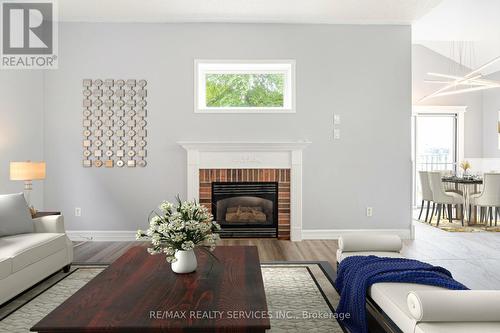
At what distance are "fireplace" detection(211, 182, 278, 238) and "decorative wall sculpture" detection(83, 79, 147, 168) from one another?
4.01 feet

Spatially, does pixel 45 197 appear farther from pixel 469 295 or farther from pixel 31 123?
pixel 469 295

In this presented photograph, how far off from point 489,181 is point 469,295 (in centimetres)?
515

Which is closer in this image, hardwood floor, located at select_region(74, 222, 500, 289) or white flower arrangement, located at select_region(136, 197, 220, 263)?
white flower arrangement, located at select_region(136, 197, 220, 263)

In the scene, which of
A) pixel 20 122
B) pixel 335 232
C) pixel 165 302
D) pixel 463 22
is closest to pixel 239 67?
pixel 335 232

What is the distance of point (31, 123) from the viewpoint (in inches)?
197

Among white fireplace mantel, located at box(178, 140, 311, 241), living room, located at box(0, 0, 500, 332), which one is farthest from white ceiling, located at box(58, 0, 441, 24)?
white fireplace mantel, located at box(178, 140, 311, 241)

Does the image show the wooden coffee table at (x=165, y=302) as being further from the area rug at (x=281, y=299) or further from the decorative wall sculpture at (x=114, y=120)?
the decorative wall sculpture at (x=114, y=120)

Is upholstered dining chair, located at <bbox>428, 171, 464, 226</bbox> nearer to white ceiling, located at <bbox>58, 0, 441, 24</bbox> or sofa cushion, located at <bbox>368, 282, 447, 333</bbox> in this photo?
white ceiling, located at <bbox>58, 0, 441, 24</bbox>

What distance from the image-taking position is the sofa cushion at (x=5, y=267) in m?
2.77

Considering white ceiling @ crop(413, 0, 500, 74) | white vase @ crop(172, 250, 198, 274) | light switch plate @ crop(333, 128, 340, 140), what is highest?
white ceiling @ crop(413, 0, 500, 74)

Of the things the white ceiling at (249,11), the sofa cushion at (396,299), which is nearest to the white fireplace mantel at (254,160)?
the white ceiling at (249,11)

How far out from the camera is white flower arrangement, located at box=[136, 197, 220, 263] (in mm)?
2436

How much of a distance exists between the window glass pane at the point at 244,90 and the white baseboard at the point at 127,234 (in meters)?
1.90

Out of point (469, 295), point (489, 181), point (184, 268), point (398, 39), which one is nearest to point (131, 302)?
point (184, 268)
